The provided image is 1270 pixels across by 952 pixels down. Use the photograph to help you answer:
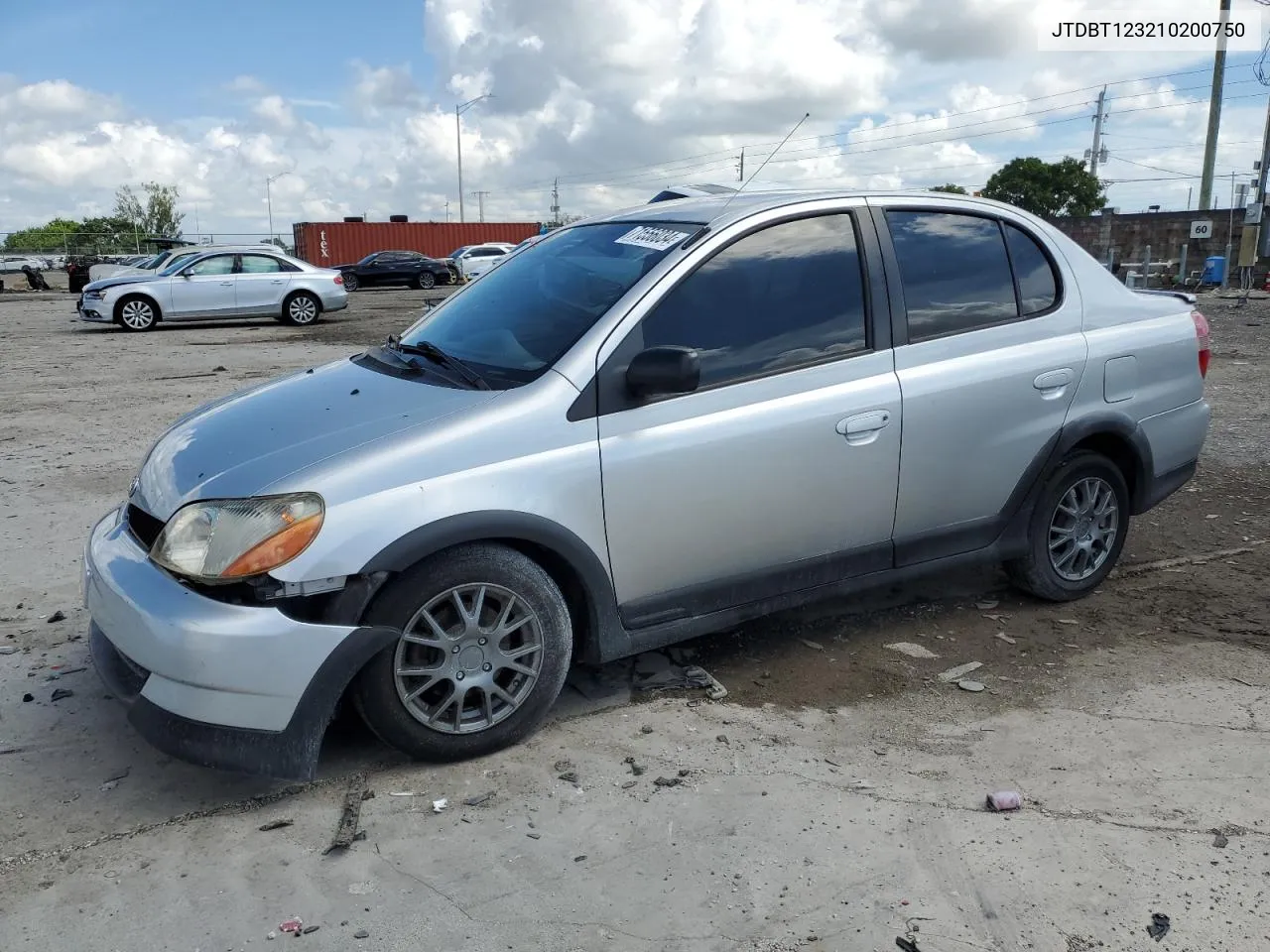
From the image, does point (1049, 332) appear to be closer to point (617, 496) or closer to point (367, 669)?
point (617, 496)

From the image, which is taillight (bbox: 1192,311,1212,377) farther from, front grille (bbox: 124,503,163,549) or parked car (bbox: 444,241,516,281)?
parked car (bbox: 444,241,516,281)

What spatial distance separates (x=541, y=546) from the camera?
3393 mm

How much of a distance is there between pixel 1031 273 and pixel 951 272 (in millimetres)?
480

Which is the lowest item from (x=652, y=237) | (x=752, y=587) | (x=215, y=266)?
(x=752, y=587)

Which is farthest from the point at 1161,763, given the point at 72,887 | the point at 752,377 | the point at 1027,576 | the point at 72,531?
the point at 72,531

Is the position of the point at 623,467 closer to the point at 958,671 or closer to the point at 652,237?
the point at 652,237

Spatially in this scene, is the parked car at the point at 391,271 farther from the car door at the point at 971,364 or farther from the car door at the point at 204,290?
the car door at the point at 971,364

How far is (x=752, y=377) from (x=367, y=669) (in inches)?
63.7

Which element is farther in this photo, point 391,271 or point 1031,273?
point 391,271

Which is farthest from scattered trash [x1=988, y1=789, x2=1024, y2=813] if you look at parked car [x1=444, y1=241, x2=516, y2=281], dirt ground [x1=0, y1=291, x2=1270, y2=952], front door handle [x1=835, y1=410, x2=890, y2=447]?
parked car [x1=444, y1=241, x2=516, y2=281]

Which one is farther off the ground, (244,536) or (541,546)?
(244,536)

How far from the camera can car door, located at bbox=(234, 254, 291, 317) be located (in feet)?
64.4

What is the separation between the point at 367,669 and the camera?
10.4 feet

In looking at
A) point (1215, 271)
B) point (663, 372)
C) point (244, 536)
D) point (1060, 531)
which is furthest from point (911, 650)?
A: point (1215, 271)
